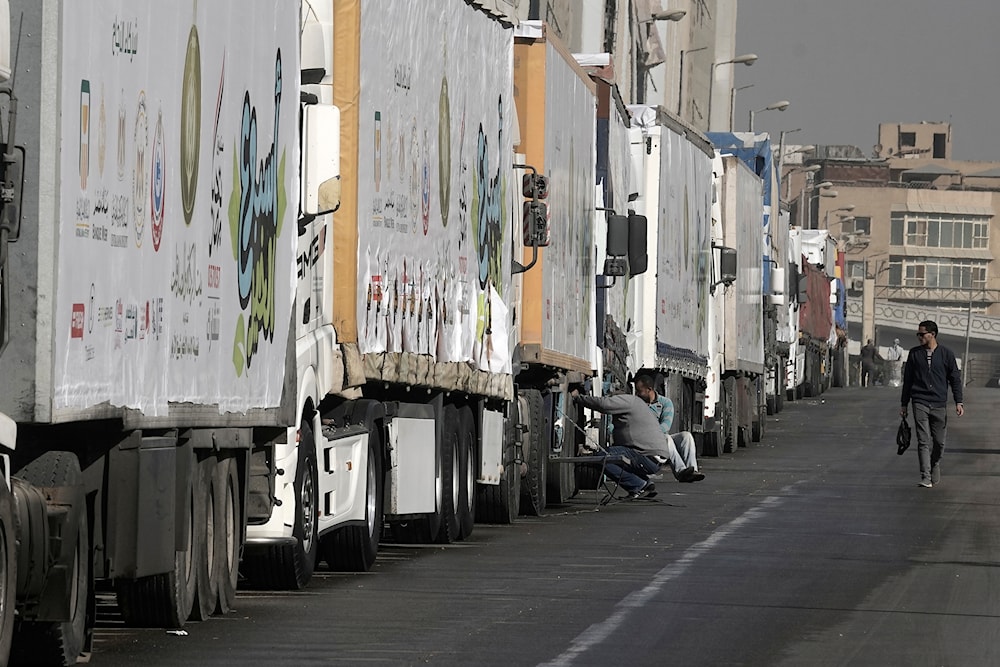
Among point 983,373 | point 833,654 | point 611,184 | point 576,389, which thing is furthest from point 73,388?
point 983,373

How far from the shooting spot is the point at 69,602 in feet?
32.8

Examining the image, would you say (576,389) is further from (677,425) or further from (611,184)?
(677,425)

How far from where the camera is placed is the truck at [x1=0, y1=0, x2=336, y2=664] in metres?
9.16

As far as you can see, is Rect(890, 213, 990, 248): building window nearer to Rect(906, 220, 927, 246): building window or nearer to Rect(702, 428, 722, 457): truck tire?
Rect(906, 220, 927, 246): building window

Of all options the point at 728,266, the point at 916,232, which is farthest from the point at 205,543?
the point at 916,232

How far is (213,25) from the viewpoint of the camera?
38.3 ft

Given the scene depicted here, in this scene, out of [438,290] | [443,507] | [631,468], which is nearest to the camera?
[438,290]

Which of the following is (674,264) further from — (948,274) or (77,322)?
(948,274)

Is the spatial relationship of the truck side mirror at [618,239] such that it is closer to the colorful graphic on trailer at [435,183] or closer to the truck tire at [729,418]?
the colorful graphic on trailer at [435,183]

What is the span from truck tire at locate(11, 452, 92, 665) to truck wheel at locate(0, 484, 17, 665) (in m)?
0.61

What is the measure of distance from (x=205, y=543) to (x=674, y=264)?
20.4 meters

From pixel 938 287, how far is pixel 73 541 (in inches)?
7412

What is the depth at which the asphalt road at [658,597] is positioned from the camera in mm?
11133

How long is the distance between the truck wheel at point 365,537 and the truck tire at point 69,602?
522cm
